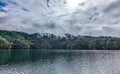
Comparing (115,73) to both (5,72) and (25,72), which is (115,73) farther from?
(5,72)

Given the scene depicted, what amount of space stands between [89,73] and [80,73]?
3.25 meters

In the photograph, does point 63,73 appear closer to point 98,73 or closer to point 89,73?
point 89,73

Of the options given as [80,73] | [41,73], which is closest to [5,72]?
[41,73]

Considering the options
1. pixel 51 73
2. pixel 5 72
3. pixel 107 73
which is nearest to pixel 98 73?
pixel 107 73

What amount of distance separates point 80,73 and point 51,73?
419 inches

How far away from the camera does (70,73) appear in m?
54.6

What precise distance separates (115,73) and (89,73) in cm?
951

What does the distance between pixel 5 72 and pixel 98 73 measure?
33802 mm

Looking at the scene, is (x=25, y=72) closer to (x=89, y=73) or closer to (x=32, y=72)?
(x=32, y=72)

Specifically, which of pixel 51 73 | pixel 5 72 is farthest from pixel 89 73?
pixel 5 72

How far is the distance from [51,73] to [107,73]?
2019 cm

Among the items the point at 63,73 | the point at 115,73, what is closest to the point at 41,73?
the point at 63,73

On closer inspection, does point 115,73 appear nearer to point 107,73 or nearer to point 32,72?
point 107,73

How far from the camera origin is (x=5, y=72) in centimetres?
5431
